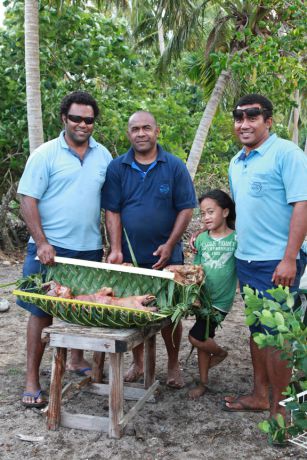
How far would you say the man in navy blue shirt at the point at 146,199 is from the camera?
409 centimetres

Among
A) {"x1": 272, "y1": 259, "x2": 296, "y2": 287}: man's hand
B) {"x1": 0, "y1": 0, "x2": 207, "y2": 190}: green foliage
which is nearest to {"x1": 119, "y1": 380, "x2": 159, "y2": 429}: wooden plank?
{"x1": 272, "y1": 259, "x2": 296, "y2": 287}: man's hand

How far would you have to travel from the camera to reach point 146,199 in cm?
410

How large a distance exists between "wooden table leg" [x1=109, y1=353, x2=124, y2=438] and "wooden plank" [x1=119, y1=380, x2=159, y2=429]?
0.05 m

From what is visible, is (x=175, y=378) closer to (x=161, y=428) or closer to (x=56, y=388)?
(x=161, y=428)

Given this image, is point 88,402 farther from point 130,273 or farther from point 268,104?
point 268,104

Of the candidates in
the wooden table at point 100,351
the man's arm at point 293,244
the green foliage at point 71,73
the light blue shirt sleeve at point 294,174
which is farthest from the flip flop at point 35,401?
the green foliage at point 71,73

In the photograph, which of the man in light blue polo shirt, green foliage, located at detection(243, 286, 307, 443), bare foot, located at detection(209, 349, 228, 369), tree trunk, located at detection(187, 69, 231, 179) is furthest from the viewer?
tree trunk, located at detection(187, 69, 231, 179)

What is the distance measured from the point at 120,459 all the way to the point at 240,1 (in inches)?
374

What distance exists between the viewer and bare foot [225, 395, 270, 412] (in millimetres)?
4020

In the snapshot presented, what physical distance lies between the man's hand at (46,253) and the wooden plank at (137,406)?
116 centimetres

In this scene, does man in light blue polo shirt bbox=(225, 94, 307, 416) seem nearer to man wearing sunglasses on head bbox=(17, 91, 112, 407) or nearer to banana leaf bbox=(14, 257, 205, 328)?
banana leaf bbox=(14, 257, 205, 328)

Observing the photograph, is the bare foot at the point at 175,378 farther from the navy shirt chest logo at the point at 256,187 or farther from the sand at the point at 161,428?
the navy shirt chest logo at the point at 256,187

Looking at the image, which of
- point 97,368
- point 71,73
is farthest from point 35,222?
point 71,73

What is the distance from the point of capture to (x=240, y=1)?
10656 millimetres
